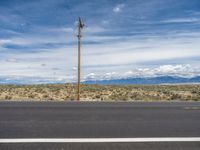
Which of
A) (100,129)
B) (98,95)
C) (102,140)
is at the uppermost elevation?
(98,95)

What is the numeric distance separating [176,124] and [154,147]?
146 inches

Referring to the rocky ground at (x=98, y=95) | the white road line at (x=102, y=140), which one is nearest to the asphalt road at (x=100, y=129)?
the white road line at (x=102, y=140)

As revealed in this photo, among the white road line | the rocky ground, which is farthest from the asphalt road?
the rocky ground

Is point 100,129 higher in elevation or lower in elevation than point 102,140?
higher

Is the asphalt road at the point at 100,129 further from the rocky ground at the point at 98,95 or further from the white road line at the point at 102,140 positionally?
the rocky ground at the point at 98,95

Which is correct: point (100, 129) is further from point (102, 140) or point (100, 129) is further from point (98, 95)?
point (98, 95)

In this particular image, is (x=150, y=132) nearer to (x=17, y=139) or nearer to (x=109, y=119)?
(x=109, y=119)

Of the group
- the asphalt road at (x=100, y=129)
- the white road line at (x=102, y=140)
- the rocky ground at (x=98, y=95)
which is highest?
the rocky ground at (x=98, y=95)

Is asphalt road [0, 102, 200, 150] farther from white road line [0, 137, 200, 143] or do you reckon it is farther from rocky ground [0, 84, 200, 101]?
rocky ground [0, 84, 200, 101]

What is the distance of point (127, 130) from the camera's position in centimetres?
1037

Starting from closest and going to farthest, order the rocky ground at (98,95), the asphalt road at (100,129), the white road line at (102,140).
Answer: the asphalt road at (100,129), the white road line at (102,140), the rocky ground at (98,95)

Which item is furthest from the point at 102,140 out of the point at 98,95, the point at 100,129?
the point at 98,95

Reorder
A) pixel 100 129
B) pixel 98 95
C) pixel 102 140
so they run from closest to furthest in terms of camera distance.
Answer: pixel 102 140, pixel 100 129, pixel 98 95

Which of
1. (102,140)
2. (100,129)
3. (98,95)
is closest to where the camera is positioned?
(102,140)
